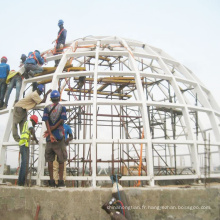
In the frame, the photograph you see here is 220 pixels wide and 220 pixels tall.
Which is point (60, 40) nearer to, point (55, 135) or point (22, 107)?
point (22, 107)

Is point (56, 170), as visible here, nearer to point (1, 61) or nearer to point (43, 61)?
point (43, 61)

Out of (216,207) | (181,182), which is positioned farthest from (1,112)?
(181,182)

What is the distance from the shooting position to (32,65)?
8.19 m

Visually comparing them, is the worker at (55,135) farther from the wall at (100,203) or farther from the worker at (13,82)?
the worker at (13,82)

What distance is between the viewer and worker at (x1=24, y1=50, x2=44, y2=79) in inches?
321

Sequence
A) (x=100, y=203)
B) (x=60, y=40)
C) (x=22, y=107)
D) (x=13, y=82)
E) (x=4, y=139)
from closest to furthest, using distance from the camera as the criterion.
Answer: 1. (x=100, y=203)
2. (x=22, y=107)
3. (x=4, y=139)
4. (x=13, y=82)
5. (x=60, y=40)

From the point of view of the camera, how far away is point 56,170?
6.28 meters

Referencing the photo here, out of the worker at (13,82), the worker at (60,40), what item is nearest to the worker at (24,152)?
the worker at (13,82)

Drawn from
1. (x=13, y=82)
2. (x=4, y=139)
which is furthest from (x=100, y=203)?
(x=13, y=82)

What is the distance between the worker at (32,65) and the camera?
8.16m

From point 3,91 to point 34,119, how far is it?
10.5 ft

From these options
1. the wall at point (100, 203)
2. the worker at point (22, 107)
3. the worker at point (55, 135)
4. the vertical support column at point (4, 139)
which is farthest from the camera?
the vertical support column at point (4, 139)

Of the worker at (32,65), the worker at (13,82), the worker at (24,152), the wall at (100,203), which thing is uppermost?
the worker at (32,65)

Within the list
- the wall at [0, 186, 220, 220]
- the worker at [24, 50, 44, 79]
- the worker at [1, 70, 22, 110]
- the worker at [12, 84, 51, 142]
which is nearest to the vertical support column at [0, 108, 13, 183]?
the worker at [12, 84, 51, 142]
